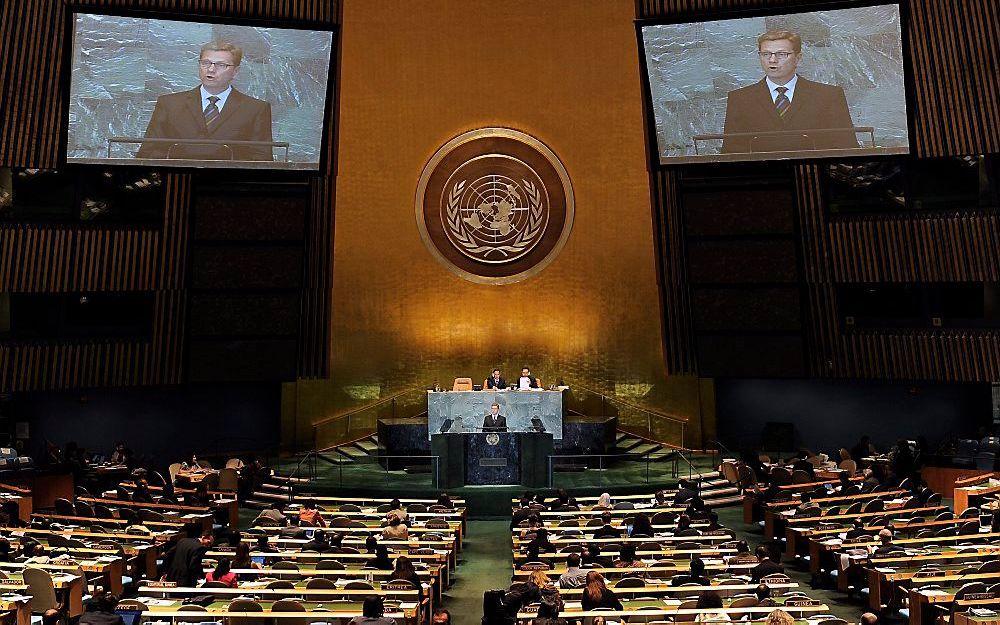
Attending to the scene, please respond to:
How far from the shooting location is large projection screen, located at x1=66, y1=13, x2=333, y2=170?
20.2 meters

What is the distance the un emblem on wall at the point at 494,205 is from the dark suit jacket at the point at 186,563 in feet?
42.7

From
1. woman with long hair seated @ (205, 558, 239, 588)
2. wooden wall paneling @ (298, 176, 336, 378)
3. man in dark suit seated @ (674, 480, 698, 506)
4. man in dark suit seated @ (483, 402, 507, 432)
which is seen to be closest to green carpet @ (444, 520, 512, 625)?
man in dark suit seated @ (483, 402, 507, 432)

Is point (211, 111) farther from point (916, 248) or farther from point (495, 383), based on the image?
point (916, 248)

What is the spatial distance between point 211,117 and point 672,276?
9.63 metres

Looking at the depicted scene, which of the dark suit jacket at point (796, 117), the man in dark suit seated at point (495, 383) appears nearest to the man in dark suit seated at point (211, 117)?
the man in dark suit seated at point (495, 383)

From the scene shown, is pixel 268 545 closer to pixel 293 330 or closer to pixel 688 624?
pixel 688 624

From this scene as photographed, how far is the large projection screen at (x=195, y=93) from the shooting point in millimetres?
20250

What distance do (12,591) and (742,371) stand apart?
1463cm

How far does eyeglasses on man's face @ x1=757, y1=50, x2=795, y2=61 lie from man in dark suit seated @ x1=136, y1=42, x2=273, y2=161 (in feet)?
31.0

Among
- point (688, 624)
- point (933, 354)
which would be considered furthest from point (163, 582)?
point (933, 354)

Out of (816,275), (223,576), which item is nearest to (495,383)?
(816,275)

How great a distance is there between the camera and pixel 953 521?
14.5 meters

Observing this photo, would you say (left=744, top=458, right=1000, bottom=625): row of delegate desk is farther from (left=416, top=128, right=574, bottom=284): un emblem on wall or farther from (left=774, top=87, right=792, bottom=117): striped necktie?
(left=416, top=128, right=574, bottom=284): un emblem on wall

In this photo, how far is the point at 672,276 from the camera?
22.9m
